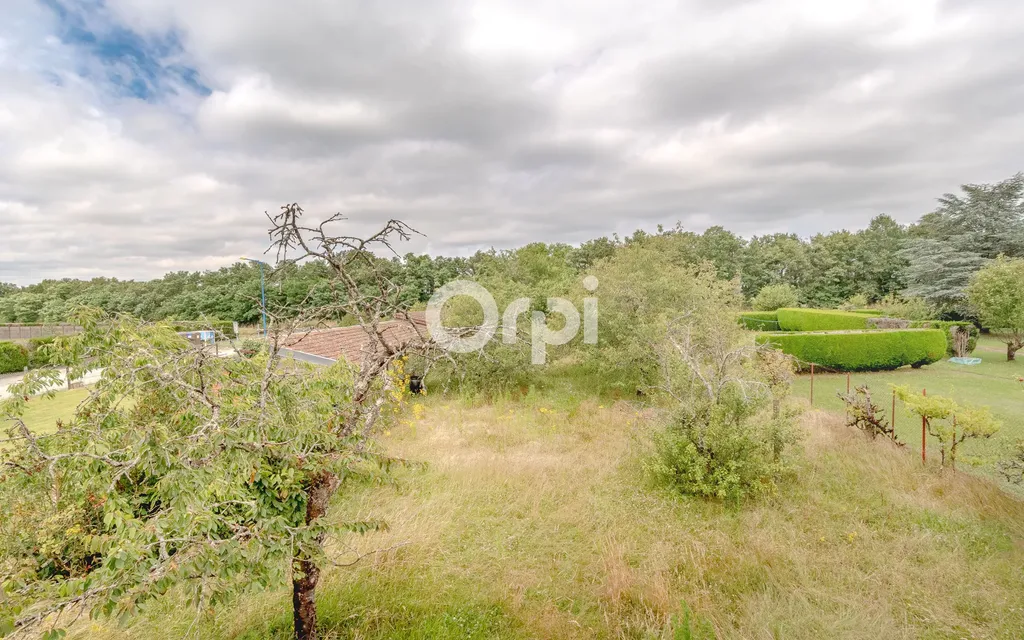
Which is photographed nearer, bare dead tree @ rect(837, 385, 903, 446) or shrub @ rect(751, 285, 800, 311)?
bare dead tree @ rect(837, 385, 903, 446)

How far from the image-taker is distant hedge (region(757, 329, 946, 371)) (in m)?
15.0

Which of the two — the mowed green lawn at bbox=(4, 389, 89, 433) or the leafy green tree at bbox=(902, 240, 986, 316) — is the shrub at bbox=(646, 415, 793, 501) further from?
the leafy green tree at bbox=(902, 240, 986, 316)

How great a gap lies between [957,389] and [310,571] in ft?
53.7

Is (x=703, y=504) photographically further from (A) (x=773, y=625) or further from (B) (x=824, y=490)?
(A) (x=773, y=625)

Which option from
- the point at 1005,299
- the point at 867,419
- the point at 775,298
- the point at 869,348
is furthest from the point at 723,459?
the point at 775,298

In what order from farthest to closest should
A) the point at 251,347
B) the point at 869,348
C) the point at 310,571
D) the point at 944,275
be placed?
the point at 944,275 < the point at 869,348 < the point at 251,347 < the point at 310,571

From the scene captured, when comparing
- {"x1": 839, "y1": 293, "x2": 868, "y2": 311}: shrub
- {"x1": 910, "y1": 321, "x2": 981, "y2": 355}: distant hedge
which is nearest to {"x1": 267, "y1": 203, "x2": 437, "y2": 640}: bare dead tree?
{"x1": 910, "y1": 321, "x2": 981, "y2": 355}: distant hedge

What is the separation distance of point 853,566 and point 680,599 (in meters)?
1.99

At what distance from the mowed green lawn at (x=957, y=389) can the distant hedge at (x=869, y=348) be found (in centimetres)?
41

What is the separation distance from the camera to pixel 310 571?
3.22 meters

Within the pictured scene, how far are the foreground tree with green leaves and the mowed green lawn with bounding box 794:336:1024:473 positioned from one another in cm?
875

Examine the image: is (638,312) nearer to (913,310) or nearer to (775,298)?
(913,310)

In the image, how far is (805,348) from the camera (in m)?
15.3

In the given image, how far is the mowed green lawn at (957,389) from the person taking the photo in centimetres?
813
